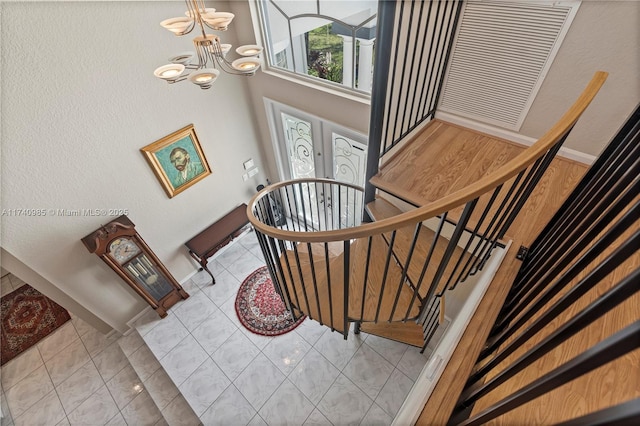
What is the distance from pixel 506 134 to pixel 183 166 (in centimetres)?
324

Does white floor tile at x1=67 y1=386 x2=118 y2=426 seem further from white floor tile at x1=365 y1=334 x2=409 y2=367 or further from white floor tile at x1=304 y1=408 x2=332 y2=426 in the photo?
white floor tile at x1=365 y1=334 x2=409 y2=367

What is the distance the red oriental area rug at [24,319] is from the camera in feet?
12.5

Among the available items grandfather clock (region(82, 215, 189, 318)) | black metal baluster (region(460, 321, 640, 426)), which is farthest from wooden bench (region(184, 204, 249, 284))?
black metal baluster (region(460, 321, 640, 426))

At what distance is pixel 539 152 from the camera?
3.01ft

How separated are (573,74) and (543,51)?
23 centimetres

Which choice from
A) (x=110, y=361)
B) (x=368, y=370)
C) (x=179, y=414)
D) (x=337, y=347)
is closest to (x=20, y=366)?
(x=110, y=361)

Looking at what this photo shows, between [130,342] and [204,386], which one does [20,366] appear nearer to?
[130,342]

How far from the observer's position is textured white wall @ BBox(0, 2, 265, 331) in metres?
2.16

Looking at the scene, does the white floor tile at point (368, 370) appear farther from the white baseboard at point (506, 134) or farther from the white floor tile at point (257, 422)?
the white baseboard at point (506, 134)

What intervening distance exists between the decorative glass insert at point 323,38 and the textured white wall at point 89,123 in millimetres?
537

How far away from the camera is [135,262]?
10.5 ft

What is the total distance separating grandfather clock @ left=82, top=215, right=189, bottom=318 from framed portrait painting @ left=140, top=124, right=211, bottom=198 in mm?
603

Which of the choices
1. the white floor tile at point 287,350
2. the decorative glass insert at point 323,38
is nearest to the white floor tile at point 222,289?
the white floor tile at point 287,350

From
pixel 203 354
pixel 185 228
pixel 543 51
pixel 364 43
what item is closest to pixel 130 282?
pixel 185 228
